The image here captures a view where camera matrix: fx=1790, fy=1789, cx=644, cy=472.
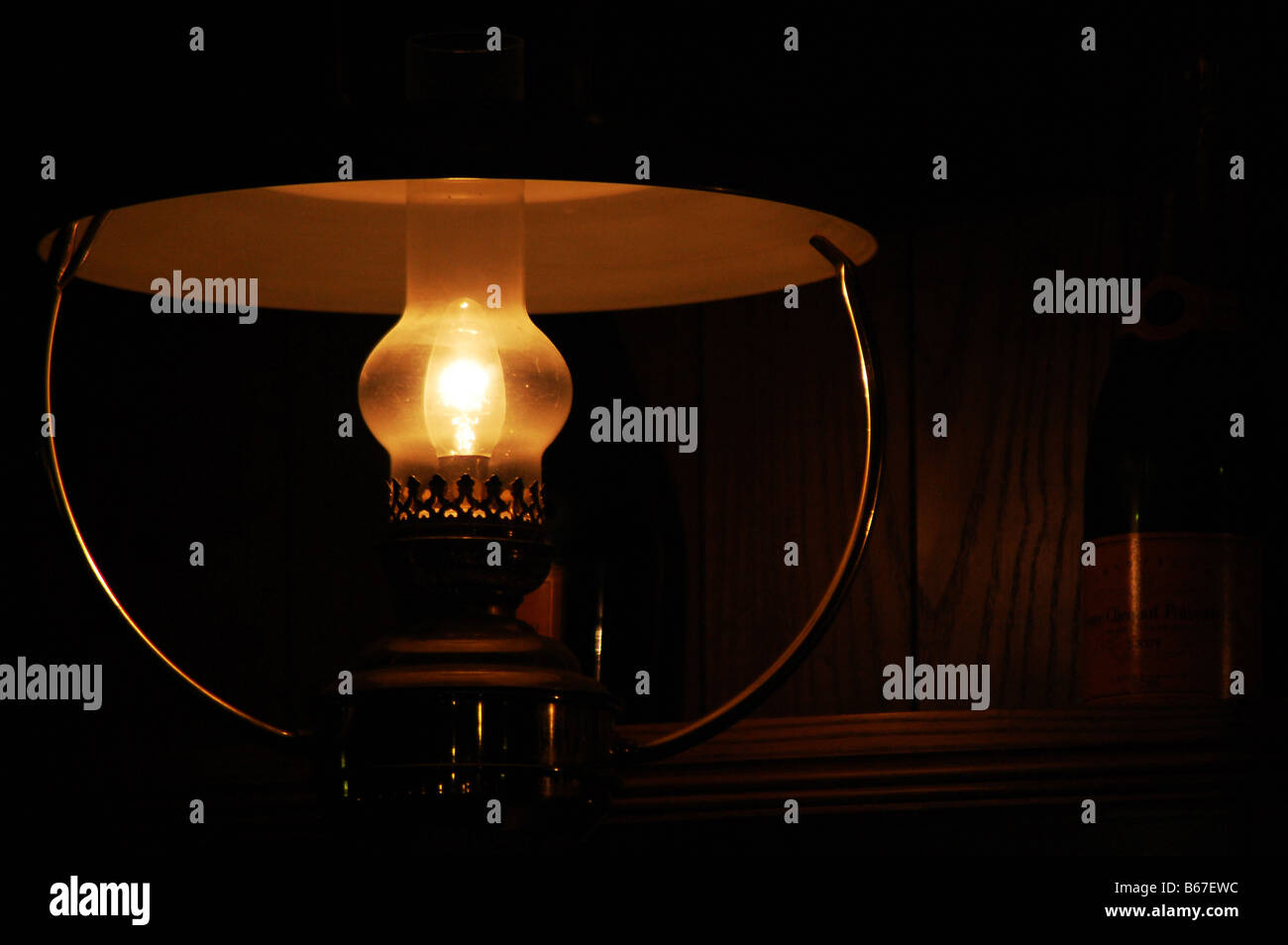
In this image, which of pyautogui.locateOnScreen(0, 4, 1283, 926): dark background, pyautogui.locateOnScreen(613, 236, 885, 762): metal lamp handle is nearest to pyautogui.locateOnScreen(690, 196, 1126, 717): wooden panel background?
pyautogui.locateOnScreen(0, 4, 1283, 926): dark background

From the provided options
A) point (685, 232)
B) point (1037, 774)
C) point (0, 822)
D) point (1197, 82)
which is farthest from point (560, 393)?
point (0, 822)

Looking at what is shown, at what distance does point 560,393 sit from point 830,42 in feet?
1.12

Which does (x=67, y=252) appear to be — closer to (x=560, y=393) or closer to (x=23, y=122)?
(x=560, y=393)

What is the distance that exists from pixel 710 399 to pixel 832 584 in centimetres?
39

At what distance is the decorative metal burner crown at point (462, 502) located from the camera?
684 millimetres

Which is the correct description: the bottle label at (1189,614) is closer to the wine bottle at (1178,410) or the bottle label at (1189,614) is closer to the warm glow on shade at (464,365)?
the wine bottle at (1178,410)

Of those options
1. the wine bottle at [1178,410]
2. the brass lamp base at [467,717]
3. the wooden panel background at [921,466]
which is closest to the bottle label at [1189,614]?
the wine bottle at [1178,410]

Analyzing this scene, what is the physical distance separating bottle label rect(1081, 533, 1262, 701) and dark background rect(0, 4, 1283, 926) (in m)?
0.08

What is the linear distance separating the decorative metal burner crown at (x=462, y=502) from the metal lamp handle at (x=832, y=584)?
0.10 meters

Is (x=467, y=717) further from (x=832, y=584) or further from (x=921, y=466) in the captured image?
(x=921, y=466)

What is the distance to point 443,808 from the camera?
0.64m

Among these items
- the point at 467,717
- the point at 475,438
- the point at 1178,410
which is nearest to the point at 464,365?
the point at 475,438

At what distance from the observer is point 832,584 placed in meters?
0.66
